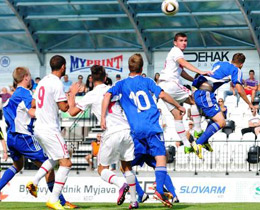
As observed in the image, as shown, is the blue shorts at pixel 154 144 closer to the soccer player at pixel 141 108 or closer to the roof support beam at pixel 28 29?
the soccer player at pixel 141 108

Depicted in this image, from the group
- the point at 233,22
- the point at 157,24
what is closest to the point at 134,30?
the point at 157,24

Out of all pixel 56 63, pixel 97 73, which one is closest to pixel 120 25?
pixel 97 73

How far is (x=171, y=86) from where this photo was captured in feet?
48.4

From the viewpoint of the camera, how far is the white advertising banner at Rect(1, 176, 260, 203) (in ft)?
65.2

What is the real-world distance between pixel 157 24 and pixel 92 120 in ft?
17.9

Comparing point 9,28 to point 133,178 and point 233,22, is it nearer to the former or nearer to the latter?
point 233,22

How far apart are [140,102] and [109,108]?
22.2 inches

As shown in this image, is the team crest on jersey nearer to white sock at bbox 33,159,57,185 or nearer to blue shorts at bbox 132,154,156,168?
blue shorts at bbox 132,154,156,168

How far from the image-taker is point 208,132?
14438 mm

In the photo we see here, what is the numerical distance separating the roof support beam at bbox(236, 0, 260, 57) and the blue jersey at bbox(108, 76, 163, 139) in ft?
54.4

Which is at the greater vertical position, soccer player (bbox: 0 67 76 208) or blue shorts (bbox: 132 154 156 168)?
soccer player (bbox: 0 67 76 208)

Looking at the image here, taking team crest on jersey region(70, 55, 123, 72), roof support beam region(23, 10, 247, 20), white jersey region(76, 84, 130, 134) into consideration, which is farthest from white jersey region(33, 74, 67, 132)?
team crest on jersey region(70, 55, 123, 72)

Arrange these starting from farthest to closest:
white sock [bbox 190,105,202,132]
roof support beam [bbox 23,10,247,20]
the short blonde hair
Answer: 1. roof support beam [bbox 23,10,247,20]
2. white sock [bbox 190,105,202,132]
3. the short blonde hair

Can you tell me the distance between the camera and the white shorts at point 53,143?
11570 millimetres
